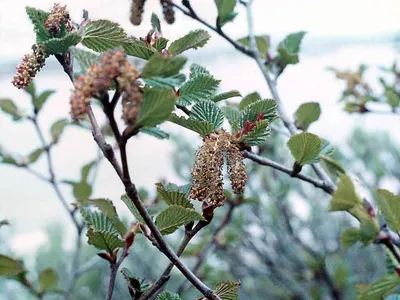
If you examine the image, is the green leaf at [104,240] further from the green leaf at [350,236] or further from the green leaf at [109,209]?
the green leaf at [350,236]

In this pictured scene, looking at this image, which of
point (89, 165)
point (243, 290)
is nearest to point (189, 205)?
point (89, 165)

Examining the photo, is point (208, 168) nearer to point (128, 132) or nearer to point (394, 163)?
point (128, 132)

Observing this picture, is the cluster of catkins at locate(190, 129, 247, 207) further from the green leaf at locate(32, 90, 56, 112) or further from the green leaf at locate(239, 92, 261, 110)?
the green leaf at locate(32, 90, 56, 112)

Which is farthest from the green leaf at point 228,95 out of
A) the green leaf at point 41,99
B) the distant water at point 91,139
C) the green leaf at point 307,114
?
the distant water at point 91,139

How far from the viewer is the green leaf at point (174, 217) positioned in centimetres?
44

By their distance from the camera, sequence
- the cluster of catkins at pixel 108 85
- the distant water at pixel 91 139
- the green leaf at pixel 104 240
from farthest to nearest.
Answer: the distant water at pixel 91 139
the green leaf at pixel 104 240
the cluster of catkins at pixel 108 85

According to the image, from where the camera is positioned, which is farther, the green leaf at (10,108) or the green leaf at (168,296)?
the green leaf at (10,108)

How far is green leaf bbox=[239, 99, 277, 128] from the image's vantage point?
19.7 inches

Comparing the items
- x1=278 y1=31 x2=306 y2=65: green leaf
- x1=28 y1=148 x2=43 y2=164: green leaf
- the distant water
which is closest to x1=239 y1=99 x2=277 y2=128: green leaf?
x1=278 y1=31 x2=306 y2=65: green leaf

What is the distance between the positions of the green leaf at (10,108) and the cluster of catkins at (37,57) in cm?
60

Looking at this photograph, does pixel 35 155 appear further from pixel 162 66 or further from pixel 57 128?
pixel 162 66

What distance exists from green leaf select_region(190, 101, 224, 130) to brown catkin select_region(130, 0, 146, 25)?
18 cm

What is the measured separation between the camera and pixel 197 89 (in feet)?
1.53

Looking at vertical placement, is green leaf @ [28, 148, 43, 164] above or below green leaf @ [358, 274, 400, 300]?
above
